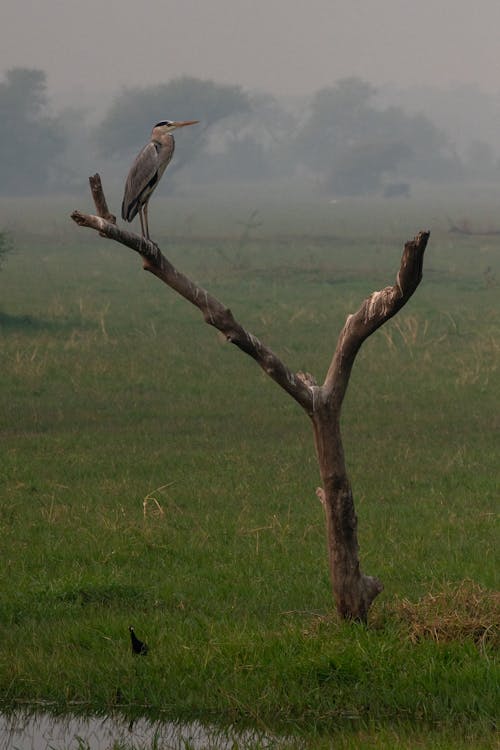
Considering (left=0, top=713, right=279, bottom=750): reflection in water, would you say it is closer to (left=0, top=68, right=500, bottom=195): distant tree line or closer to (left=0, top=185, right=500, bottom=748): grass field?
(left=0, top=185, right=500, bottom=748): grass field

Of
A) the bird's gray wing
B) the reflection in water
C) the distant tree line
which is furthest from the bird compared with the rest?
the distant tree line

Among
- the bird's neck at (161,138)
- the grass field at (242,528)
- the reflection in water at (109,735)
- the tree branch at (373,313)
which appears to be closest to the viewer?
the reflection in water at (109,735)

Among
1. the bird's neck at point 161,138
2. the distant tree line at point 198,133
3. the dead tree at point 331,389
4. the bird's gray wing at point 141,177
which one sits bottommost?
the dead tree at point 331,389

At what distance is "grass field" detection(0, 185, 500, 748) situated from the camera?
6723 mm

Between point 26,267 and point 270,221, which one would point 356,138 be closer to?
point 270,221

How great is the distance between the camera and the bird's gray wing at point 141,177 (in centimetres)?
930

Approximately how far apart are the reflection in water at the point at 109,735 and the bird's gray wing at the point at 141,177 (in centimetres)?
388

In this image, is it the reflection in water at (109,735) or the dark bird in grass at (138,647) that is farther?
the dark bird in grass at (138,647)

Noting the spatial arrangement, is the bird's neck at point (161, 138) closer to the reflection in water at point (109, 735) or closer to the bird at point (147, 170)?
the bird at point (147, 170)

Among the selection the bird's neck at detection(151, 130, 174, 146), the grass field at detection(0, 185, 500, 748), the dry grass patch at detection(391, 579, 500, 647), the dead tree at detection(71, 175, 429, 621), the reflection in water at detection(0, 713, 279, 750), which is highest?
the bird's neck at detection(151, 130, 174, 146)

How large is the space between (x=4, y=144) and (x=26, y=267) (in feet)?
254

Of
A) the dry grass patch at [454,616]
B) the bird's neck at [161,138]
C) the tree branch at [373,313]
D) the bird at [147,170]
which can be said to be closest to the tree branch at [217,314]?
the tree branch at [373,313]

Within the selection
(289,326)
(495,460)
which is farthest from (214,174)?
(495,460)

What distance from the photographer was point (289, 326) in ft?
80.7
